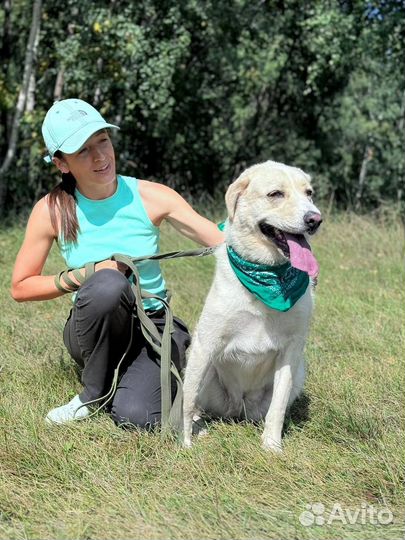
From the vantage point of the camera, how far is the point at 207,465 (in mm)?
2551

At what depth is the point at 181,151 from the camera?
1313 cm

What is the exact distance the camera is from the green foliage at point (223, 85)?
29.2 ft

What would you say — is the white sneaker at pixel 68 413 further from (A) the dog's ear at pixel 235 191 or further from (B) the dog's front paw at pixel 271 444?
(A) the dog's ear at pixel 235 191

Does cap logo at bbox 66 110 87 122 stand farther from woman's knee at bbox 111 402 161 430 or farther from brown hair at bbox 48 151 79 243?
woman's knee at bbox 111 402 161 430

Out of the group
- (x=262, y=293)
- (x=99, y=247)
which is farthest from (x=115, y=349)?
(x=262, y=293)

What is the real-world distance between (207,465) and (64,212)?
4.33ft

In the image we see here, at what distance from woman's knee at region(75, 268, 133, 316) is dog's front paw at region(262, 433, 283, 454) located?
34.1 inches

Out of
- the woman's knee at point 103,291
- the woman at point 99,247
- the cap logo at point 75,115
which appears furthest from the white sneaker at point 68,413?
the cap logo at point 75,115

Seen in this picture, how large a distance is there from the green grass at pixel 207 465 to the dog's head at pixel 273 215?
775 millimetres

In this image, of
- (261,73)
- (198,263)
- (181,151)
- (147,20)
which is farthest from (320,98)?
(198,263)

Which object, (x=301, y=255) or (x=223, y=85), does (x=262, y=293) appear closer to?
(x=301, y=255)

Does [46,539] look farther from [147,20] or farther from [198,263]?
[147,20]

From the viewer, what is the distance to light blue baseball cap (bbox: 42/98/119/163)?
2.87 m

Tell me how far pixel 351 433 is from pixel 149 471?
0.91m
